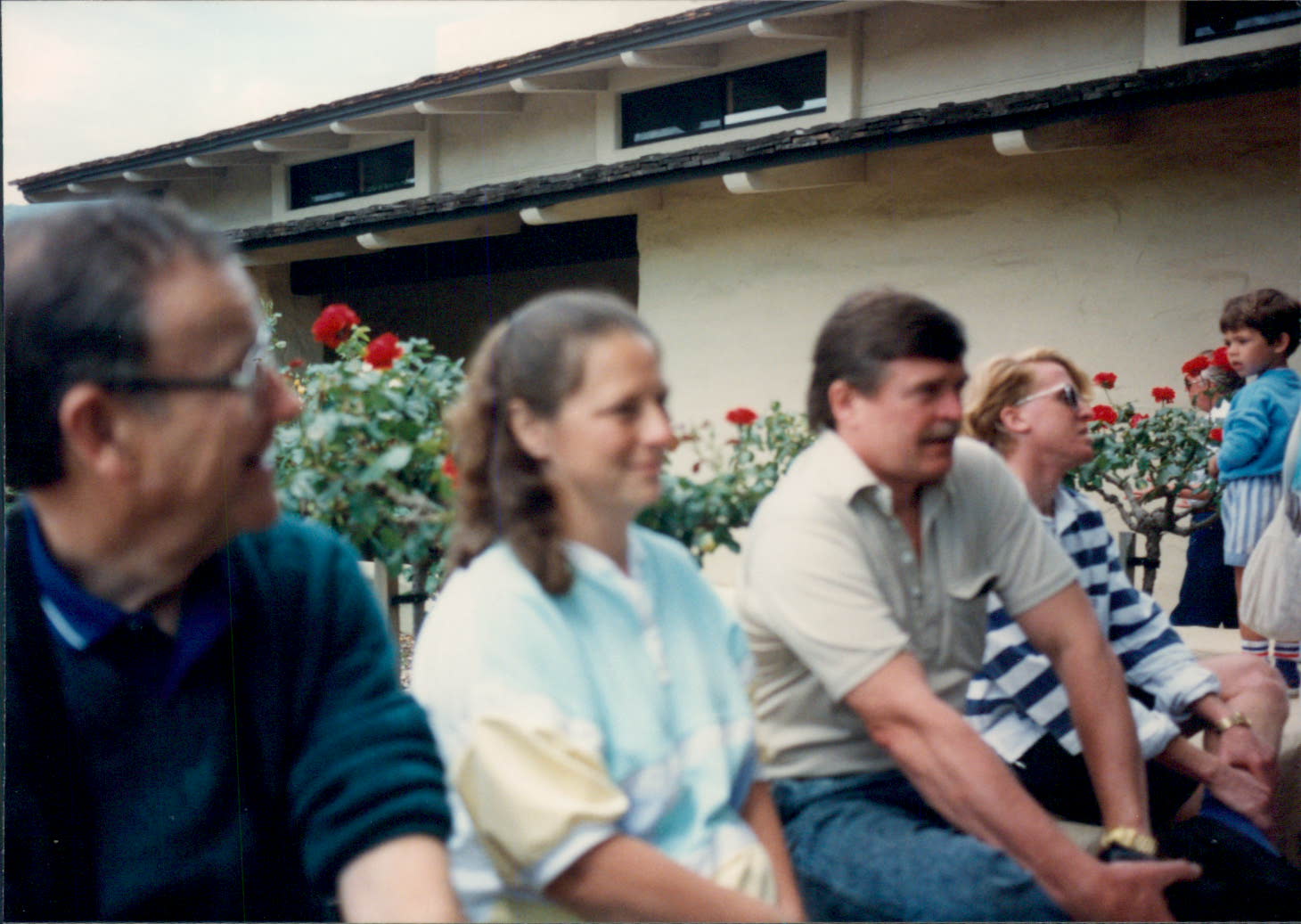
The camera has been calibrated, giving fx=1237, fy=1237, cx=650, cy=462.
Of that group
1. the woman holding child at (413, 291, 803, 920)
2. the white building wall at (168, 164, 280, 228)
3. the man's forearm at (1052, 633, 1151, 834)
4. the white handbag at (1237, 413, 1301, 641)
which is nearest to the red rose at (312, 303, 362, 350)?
the white building wall at (168, 164, 280, 228)

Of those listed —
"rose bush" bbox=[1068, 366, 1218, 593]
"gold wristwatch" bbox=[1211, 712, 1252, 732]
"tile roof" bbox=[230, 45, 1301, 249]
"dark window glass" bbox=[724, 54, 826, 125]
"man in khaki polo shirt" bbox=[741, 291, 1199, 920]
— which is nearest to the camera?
"man in khaki polo shirt" bbox=[741, 291, 1199, 920]

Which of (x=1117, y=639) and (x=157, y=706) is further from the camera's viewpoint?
(x=1117, y=639)

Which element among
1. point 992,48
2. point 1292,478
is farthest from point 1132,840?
point 992,48

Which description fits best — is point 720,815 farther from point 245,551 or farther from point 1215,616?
point 1215,616

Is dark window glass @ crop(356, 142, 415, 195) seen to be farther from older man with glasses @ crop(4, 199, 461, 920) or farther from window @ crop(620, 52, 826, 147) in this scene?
older man with glasses @ crop(4, 199, 461, 920)

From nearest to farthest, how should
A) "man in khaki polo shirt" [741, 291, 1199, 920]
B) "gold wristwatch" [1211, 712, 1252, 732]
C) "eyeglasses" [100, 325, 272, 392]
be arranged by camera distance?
"eyeglasses" [100, 325, 272, 392] < "man in khaki polo shirt" [741, 291, 1199, 920] < "gold wristwatch" [1211, 712, 1252, 732]

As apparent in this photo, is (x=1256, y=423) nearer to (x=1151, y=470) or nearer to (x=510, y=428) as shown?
(x=1151, y=470)

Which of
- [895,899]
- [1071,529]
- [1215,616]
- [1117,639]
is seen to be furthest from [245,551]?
[1215,616]

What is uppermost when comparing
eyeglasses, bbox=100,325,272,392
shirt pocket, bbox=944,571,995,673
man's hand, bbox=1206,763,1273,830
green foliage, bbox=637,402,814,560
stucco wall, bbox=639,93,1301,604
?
stucco wall, bbox=639,93,1301,604

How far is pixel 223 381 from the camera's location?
1.29m

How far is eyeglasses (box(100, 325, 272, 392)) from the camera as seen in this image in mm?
1248

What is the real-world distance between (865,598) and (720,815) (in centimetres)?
37

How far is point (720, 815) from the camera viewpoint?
148cm

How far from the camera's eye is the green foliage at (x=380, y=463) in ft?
4.98
